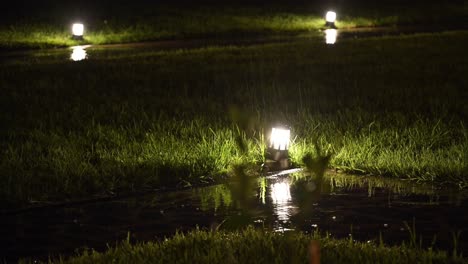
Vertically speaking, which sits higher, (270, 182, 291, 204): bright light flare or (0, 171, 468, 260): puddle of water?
(270, 182, 291, 204): bright light flare

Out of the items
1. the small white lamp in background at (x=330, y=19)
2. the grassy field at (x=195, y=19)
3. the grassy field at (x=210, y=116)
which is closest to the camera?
the grassy field at (x=210, y=116)

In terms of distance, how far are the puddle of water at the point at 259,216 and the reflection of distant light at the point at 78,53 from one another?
40.0 feet

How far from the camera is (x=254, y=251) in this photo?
6.26m

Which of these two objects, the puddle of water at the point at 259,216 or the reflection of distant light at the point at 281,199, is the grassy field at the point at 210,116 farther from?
the puddle of water at the point at 259,216

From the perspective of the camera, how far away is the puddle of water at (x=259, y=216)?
278 inches

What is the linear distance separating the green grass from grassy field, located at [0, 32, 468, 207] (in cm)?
187

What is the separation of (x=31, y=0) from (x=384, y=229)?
29537mm

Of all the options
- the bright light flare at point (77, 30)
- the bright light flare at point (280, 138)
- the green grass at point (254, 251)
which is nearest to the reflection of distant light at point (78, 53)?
the bright light flare at point (77, 30)

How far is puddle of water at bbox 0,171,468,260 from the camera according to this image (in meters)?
7.07

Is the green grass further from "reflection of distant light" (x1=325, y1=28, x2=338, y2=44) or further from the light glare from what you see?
"reflection of distant light" (x1=325, y1=28, x2=338, y2=44)

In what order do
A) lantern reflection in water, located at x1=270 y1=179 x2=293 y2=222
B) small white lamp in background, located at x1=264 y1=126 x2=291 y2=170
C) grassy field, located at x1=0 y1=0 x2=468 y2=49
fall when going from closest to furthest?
lantern reflection in water, located at x1=270 y1=179 x2=293 y2=222, small white lamp in background, located at x1=264 y1=126 x2=291 y2=170, grassy field, located at x1=0 y1=0 x2=468 y2=49

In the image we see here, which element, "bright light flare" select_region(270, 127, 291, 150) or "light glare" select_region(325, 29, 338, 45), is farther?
"light glare" select_region(325, 29, 338, 45)

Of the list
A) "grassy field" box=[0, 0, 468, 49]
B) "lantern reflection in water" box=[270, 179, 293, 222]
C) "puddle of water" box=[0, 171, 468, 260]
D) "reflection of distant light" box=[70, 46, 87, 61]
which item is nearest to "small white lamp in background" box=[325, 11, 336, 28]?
"grassy field" box=[0, 0, 468, 49]

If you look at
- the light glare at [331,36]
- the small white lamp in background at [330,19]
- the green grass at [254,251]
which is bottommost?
the green grass at [254,251]
